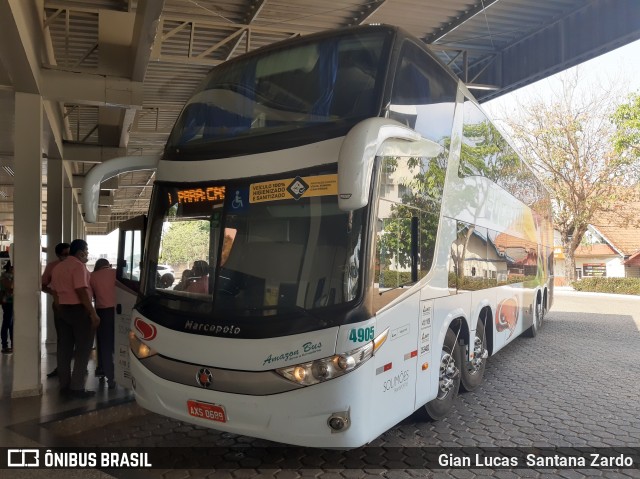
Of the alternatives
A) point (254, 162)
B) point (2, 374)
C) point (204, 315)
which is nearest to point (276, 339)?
point (204, 315)

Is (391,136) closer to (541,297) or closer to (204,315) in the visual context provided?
(204,315)

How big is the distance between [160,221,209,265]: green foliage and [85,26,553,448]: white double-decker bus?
0.02 meters

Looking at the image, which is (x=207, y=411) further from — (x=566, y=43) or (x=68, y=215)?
(x=68, y=215)

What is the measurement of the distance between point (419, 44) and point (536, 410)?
13.9ft

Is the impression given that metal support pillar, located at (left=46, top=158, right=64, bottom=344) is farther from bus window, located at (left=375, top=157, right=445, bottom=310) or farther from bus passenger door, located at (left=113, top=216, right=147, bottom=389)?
bus window, located at (left=375, top=157, right=445, bottom=310)

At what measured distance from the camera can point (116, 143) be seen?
13328 mm

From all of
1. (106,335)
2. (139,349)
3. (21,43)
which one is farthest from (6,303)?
(139,349)

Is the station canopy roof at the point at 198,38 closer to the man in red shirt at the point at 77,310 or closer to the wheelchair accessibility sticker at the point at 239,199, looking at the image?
the man in red shirt at the point at 77,310

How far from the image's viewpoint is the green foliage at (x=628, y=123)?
22.2 m

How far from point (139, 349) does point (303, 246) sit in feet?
5.82

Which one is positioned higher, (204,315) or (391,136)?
(391,136)

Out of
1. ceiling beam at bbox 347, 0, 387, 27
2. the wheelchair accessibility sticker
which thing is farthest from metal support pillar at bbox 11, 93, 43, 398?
ceiling beam at bbox 347, 0, 387, 27

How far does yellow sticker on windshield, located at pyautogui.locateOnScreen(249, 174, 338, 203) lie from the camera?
425cm

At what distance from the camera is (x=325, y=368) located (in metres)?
3.99
